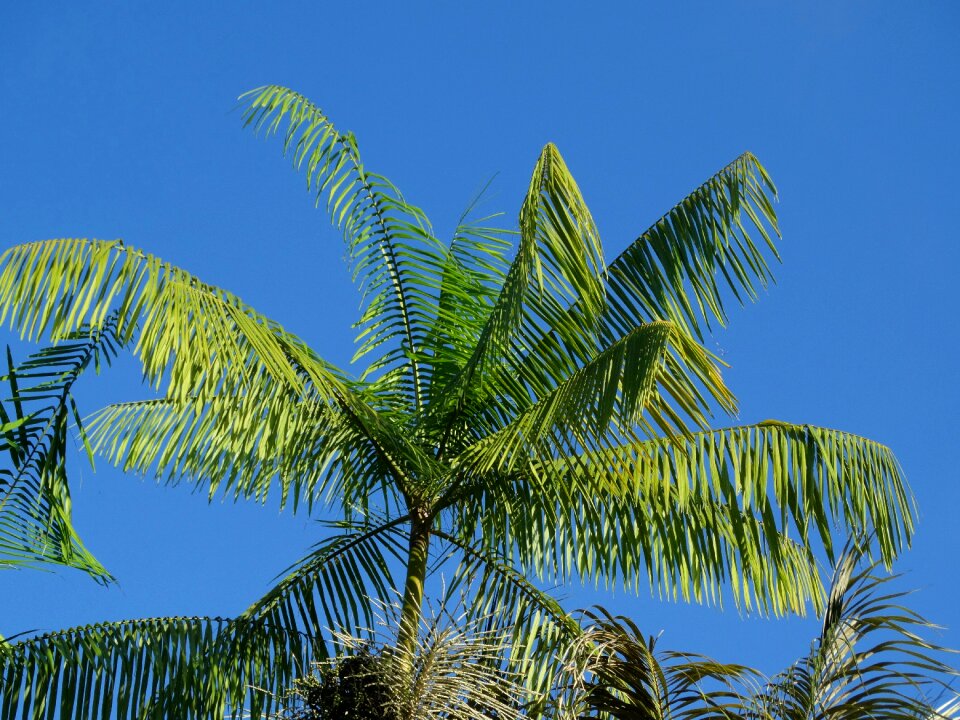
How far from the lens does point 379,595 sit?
7695 mm

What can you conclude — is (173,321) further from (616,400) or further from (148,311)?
(616,400)

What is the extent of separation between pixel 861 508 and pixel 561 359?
72.5 inches

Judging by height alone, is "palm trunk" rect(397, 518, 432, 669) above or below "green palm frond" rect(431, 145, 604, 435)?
below

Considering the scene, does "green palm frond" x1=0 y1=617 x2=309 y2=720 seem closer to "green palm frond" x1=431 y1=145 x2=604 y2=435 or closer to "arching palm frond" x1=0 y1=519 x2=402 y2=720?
"arching palm frond" x1=0 y1=519 x2=402 y2=720

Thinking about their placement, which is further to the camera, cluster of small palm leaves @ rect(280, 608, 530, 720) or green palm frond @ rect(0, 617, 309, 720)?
green palm frond @ rect(0, 617, 309, 720)

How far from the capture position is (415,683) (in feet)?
19.7

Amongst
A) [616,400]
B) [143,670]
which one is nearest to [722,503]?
[616,400]

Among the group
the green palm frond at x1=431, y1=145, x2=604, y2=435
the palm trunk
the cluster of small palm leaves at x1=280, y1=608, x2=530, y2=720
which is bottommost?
the cluster of small palm leaves at x1=280, y1=608, x2=530, y2=720

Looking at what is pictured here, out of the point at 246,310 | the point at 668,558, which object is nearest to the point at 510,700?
the point at 668,558

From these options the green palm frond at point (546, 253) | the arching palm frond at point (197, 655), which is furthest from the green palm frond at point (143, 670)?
the green palm frond at point (546, 253)

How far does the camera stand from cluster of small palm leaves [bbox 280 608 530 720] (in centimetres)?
598

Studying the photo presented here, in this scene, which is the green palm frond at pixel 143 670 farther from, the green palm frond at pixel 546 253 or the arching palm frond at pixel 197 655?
the green palm frond at pixel 546 253

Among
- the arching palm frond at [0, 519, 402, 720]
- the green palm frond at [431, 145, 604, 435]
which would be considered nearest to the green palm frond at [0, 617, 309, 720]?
the arching palm frond at [0, 519, 402, 720]

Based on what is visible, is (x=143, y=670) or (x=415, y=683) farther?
(x=143, y=670)
